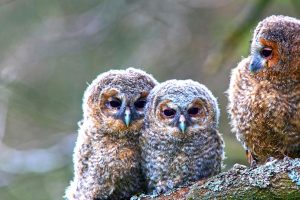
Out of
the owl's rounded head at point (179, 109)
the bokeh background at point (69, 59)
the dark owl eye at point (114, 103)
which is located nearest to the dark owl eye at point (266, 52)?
the owl's rounded head at point (179, 109)

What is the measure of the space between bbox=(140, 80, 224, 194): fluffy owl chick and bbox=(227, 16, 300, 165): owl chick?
280mm

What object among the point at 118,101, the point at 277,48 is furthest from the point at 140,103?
the point at 277,48

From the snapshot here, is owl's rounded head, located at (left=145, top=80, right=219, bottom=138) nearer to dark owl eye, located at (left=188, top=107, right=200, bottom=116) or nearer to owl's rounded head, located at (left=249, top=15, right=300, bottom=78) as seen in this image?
dark owl eye, located at (left=188, top=107, right=200, bottom=116)

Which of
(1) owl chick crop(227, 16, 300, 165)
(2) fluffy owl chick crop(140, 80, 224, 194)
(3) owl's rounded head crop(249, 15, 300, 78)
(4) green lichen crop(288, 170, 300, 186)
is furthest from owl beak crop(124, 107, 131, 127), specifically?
(4) green lichen crop(288, 170, 300, 186)

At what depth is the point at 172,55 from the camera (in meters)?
10.1

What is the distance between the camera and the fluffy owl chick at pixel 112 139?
552 cm

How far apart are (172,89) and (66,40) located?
4151 mm

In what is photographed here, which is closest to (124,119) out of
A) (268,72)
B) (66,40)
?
(268,72)

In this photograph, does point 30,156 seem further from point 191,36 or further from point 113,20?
point 191,36

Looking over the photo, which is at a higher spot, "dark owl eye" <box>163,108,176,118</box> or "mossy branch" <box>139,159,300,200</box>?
"dark owl eye" <box>163,108,176,118</box>

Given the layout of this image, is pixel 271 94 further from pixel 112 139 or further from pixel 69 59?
pixel 69 59

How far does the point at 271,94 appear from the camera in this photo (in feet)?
16.6

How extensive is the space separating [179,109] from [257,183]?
999 mm

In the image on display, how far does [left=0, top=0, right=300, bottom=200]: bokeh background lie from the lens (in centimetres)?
886
